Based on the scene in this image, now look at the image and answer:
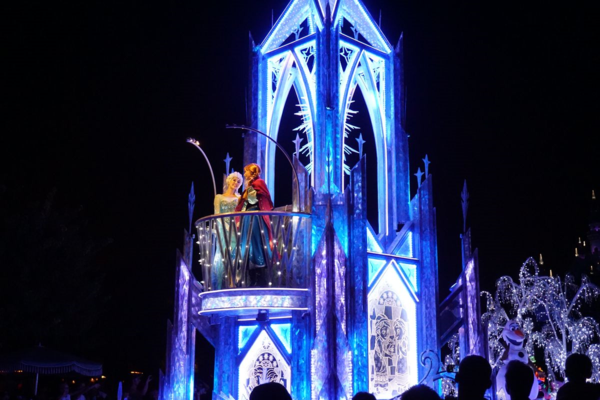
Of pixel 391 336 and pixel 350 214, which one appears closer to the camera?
pixel 350 214

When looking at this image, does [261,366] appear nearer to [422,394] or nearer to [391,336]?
[391,336]

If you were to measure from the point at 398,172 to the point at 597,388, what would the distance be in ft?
33.6

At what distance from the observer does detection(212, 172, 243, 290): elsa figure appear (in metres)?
13.5

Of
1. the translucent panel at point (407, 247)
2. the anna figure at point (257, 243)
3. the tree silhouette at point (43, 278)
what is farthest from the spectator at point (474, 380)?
the tree silhouette at point (43, 278)

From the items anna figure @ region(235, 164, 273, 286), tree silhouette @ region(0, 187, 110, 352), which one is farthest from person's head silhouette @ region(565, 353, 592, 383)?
tree silhouette @ region(0, 187, 110, 352)

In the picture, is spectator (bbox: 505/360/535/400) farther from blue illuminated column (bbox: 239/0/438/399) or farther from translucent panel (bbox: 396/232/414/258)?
translucent panel (bbox: 396/232/414/258)

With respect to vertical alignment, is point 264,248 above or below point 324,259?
above

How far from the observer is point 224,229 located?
44.1ft

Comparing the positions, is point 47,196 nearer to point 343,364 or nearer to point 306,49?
point 306,49

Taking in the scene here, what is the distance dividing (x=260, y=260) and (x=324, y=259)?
121 centimetres

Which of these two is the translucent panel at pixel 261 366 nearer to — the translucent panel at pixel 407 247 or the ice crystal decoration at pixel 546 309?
the translucent panel at pixel 407 247

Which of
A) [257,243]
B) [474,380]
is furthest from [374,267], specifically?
[474,380]

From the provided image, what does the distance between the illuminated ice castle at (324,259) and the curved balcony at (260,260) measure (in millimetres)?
23

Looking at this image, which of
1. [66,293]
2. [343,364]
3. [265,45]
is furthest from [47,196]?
[343,364]
